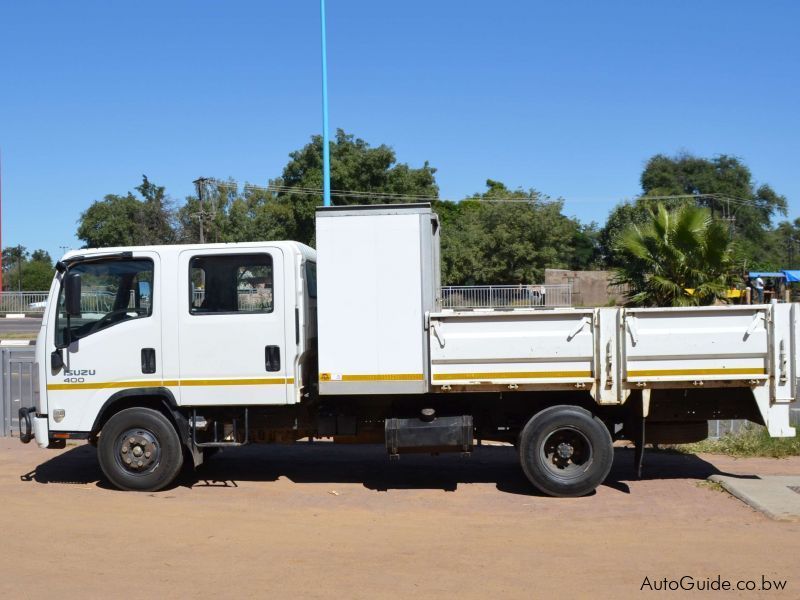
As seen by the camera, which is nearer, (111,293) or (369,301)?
(369,301)

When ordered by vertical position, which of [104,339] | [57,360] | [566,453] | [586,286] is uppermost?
[586,286]

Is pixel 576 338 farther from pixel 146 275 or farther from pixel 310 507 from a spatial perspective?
pixel 146 275

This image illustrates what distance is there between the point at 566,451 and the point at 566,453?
21 mm

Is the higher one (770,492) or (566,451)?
(566,451)

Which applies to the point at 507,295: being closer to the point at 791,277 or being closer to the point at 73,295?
the point at 791,277

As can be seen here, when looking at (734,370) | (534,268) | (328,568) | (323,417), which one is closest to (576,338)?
(734,370)

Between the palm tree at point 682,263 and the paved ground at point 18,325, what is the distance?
2870 cm

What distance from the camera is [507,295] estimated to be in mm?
33000

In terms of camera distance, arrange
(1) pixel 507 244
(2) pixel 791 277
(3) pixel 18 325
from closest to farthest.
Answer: (2) pixel 791 277 < (3) pixel 18 325 < (1) pixel 507 244

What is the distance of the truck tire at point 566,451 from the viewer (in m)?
8.37

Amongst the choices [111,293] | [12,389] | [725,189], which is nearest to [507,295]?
[12,389]

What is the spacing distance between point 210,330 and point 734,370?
5478mm

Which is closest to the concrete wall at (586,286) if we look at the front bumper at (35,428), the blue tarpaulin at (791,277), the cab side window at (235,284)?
the blue tarpaulin at (791,277)

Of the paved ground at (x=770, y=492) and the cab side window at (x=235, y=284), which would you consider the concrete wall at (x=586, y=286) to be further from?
the cab side window at (x=235, y=284)
